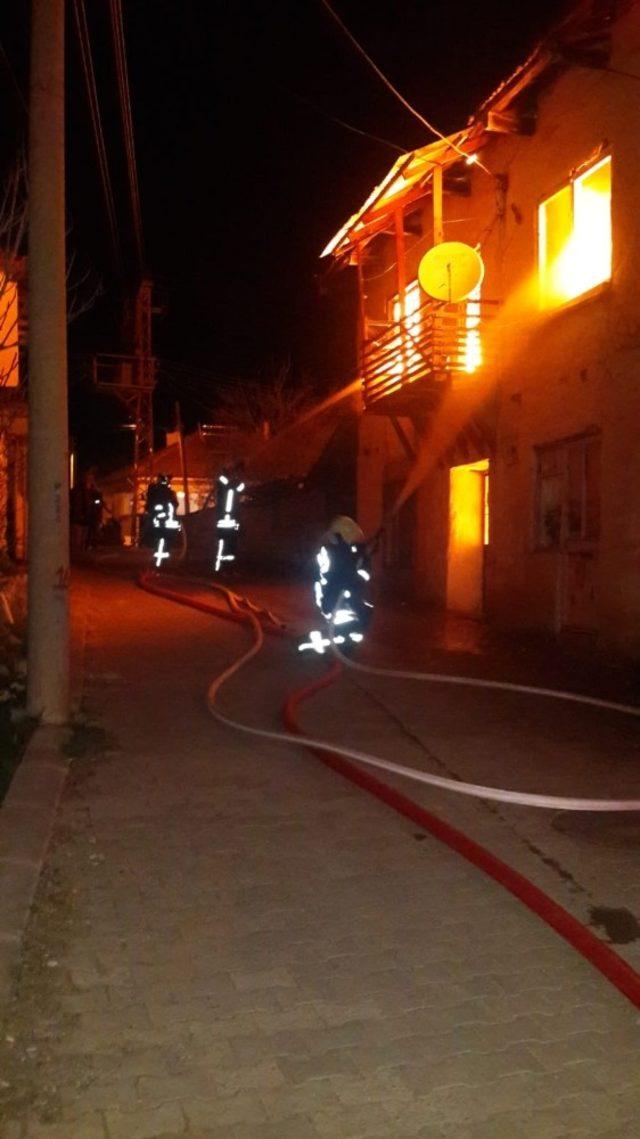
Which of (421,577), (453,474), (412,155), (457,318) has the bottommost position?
(421,577)

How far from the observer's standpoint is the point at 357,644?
37.8 feet

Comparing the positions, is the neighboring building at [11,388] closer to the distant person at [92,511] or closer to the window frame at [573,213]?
the window frame at [573,213]

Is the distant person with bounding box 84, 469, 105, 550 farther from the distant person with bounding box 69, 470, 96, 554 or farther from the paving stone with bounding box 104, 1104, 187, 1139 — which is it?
the paving stone with bounding box 104, 1104, 187, 1139

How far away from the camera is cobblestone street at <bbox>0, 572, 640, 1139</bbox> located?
315cm

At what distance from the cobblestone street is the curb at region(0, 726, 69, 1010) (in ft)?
0.33

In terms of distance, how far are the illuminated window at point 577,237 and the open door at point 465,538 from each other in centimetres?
378

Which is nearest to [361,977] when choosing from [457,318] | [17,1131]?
[17,1131]

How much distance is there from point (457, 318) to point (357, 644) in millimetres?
5253

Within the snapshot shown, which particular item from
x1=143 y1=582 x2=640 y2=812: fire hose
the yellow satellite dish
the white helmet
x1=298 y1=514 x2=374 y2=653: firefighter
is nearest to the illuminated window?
the yellow satellite dish

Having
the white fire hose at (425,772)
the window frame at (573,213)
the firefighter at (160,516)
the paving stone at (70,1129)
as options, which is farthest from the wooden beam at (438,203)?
the paving stone at (70,1129)

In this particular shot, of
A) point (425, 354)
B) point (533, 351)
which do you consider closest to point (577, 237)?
point (533, 351)

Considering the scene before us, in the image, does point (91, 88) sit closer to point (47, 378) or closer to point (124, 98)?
point (124, 98)

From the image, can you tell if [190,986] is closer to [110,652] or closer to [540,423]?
[110,652]

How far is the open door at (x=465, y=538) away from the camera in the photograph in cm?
1619
